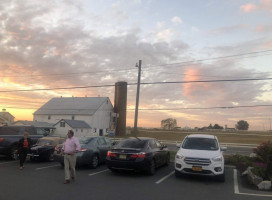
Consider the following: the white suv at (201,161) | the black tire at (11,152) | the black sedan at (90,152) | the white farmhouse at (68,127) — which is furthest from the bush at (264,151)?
the white farmhouse at (68,127)

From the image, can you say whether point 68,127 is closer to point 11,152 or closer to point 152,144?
point 11,152

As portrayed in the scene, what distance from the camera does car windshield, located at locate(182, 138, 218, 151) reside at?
35.2 ft

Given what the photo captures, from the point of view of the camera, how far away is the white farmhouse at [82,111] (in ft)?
205

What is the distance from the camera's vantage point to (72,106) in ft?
216

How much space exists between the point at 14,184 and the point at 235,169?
10.3 m

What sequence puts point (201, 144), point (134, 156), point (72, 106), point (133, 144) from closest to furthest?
point (134, 156)
point (133, 144)
point (201, 144)
point (72, 106)

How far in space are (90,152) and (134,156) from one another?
8.84ft

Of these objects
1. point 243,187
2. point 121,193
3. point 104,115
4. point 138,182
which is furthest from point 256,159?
point 104,115

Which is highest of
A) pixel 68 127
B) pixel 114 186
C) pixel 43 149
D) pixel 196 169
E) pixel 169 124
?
pixel 169 124

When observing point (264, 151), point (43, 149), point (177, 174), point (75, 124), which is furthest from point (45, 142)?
point (75, 124)

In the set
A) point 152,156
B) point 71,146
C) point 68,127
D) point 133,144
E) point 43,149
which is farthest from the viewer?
point 68,127

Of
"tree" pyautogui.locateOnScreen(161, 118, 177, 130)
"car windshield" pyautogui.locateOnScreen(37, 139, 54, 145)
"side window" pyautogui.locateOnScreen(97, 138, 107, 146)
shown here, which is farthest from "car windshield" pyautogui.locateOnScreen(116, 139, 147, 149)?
"tree" pyautogui.locateOnScreen(161, 118, 177, 130)

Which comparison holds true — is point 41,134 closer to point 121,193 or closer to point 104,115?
point 121,193

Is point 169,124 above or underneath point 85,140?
above
